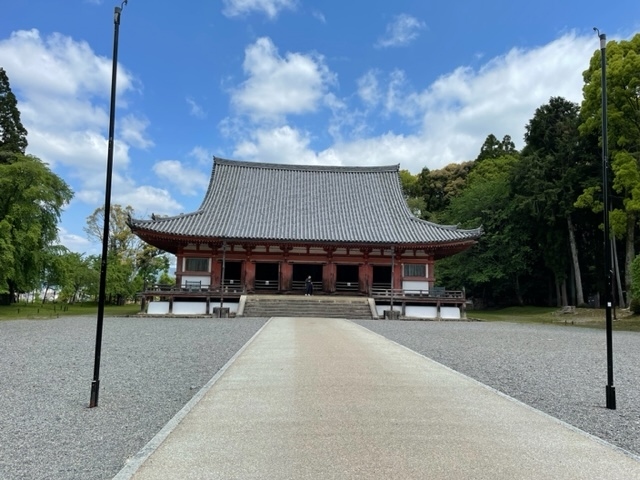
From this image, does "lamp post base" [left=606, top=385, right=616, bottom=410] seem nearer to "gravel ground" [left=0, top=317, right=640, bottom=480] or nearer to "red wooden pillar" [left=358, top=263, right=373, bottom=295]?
"gravel ground" [left=0, top=317, right=640, bottom=480]

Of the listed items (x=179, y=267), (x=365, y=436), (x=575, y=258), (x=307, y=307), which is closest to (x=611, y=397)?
(x=365, y=436)

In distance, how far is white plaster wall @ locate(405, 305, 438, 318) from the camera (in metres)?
20.9

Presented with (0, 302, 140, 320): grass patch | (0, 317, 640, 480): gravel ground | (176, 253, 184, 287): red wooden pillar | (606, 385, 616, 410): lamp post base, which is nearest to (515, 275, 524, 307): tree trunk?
(0, 317, 640, 480): gravel ground

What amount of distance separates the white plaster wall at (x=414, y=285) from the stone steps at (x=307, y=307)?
2849 mm

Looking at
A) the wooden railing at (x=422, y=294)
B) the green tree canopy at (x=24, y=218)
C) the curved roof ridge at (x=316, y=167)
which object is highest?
the curved roof ridge at (x=316, y=167)

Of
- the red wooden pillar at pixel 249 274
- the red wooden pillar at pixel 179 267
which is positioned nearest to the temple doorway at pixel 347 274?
the red wooden pillar at pixel 249 274

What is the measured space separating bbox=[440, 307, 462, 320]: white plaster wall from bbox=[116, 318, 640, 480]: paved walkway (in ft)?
50.0

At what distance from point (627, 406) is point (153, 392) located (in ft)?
18.3

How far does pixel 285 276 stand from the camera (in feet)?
75.6

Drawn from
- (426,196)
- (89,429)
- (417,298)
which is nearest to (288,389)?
(89,429)

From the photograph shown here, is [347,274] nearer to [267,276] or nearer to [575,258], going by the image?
[267,276]

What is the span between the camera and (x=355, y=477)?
2.99 metres

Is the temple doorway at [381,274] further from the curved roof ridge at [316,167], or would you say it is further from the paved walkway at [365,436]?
the paved walkway at [365,436]

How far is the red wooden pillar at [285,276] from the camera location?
22984 millimetres
